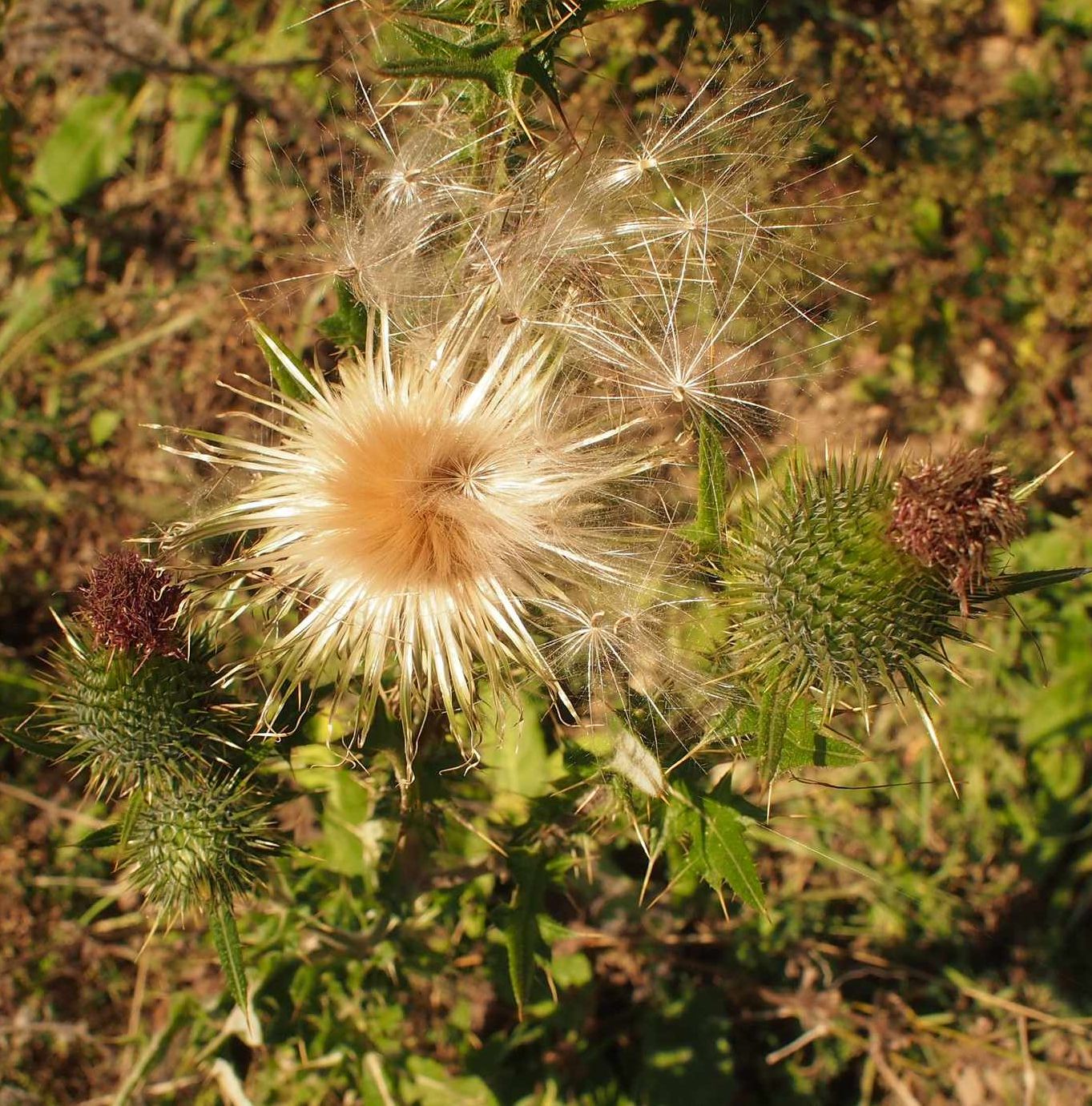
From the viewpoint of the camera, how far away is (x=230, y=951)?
2.59 meters

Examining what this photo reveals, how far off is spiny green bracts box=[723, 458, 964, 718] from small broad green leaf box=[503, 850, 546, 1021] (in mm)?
978

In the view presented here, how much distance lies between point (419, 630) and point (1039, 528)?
3.74m

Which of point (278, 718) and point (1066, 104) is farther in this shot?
point (1066, 104)

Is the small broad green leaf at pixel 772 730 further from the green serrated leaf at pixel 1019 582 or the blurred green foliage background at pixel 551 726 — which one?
the blurred green foliage background at pixel 551 726

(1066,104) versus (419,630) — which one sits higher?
(1066,104)

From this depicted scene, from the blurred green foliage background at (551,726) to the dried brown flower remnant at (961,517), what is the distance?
85 cm

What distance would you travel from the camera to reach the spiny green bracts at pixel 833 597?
2463mm

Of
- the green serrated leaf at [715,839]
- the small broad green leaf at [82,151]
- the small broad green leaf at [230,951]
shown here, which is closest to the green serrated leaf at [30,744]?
the small broad green leaf at [230,951]

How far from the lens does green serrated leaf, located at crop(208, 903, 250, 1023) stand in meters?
2.54

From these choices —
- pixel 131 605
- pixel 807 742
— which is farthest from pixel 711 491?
pixel 131 605

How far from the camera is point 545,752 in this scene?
326cm

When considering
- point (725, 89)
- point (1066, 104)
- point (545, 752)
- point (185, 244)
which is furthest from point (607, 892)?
point (1066, 104)

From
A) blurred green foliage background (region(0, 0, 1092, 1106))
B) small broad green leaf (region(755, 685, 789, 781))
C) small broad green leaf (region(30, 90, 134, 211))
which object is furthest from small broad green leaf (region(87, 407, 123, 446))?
small broad green leaf (region(755, 685, 789, 781))

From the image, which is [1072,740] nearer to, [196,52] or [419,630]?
[419,630]
